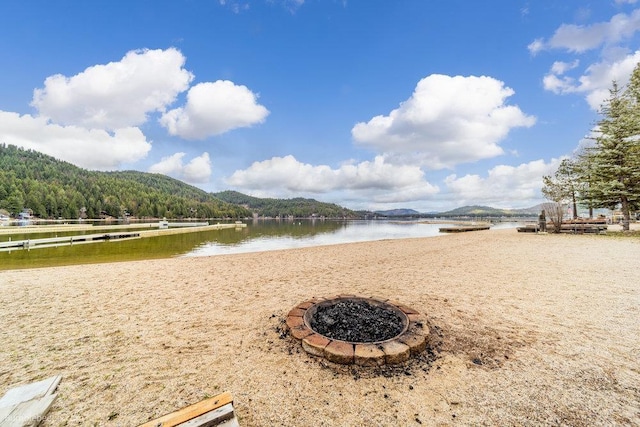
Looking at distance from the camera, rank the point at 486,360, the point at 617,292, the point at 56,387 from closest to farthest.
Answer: the point at 56,387 → the point at 486,360 → the point at 617,292

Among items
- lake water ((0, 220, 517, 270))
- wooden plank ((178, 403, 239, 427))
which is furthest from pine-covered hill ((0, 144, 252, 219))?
wooden plank ((178, 403, 239, 427))

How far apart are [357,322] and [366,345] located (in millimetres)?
608

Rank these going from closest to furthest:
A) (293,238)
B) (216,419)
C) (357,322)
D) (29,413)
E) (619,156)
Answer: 1. (216,419)
2. (29,413)
3. (357,322)
4. (619,156)
5. (293,238)

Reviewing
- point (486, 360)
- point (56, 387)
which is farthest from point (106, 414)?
point (486, 360)

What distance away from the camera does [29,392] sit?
2.28 metres

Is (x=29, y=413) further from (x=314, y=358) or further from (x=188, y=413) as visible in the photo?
(x=314, y=358)

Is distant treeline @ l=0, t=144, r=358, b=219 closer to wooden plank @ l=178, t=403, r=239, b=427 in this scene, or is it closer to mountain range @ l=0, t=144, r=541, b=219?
mountain range @ l=0, t=144, r=541, b=219

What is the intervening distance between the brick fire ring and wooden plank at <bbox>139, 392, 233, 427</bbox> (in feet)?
4.51

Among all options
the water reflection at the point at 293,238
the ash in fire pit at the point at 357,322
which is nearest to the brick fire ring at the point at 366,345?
the ash in fire pit at the point at 357,322

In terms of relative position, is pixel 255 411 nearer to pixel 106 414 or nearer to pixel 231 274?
pixel 106 414

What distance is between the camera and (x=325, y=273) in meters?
7.94

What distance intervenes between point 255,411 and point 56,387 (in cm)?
202

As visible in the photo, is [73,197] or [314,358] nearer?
[314,358]

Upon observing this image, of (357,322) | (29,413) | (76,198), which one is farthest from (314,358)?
(76,198)
